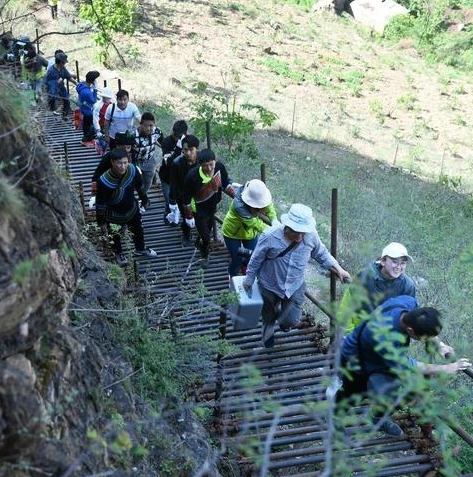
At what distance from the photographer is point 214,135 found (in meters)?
14.2

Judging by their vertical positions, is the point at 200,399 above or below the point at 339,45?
above

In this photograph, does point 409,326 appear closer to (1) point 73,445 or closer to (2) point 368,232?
→ (1) point 73,445

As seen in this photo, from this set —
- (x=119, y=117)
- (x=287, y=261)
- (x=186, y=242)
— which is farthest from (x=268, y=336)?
(x=119, y=117)

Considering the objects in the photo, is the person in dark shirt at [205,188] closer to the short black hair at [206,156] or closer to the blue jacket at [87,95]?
the short black hair at [206,156]

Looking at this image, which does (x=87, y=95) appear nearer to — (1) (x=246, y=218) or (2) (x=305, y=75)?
(1) (x=246, y=218)

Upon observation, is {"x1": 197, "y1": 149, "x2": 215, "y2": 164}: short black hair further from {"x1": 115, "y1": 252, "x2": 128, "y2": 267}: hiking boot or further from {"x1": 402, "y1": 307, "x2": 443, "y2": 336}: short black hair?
{"x1": 402, "y1": 307, "x2": 443, "y2": 336}: short black hair

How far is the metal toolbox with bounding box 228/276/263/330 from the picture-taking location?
6062 mm

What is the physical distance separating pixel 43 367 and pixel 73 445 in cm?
40

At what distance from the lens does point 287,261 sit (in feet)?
19.1

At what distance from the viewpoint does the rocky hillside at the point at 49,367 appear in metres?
2.90

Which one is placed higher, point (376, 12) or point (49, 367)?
point (49, 367)

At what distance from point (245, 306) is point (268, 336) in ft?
1.73

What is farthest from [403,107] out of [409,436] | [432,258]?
[409,436]

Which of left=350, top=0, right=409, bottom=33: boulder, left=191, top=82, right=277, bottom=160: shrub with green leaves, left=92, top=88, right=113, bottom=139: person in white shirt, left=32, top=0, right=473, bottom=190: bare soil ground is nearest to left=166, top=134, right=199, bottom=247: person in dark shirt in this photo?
left=92, top=88, right=113, bottom=139: person in white shirt
